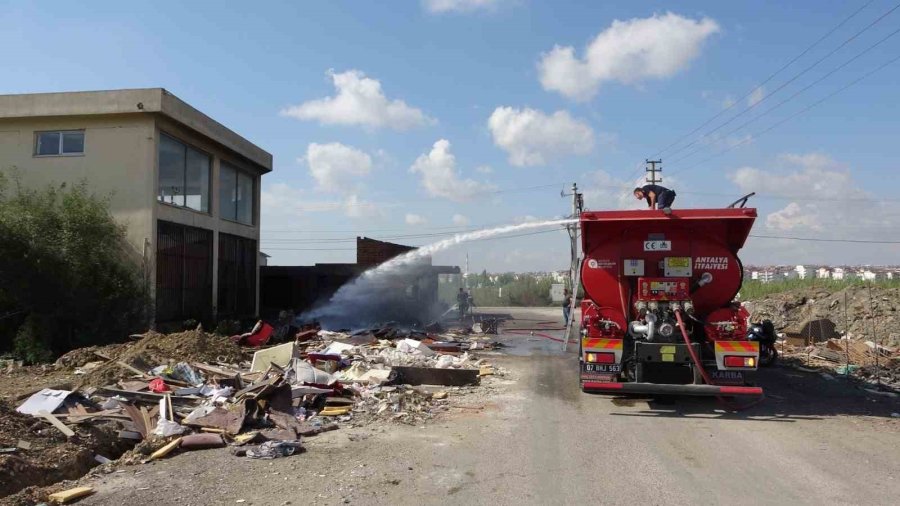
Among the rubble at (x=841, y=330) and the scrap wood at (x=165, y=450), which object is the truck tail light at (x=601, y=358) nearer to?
the scrap wood at (x=165, y=450)

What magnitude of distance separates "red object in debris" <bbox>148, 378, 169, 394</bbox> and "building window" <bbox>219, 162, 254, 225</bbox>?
1193 cm

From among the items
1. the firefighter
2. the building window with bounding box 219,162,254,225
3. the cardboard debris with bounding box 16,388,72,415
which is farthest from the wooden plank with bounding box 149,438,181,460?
the firefighter

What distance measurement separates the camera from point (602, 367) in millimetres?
9797

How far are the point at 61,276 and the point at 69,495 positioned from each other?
1045 cm

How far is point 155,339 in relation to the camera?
540 inches

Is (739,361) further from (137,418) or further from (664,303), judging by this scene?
(137,418)

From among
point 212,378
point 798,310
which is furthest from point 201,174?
point 798,310

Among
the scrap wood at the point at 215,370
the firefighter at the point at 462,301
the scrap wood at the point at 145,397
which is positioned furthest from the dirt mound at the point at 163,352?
the firefighter at the point at 462,301

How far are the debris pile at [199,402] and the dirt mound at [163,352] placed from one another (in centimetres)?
3

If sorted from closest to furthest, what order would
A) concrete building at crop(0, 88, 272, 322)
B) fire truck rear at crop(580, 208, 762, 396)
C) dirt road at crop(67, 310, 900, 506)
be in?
dirt road at crop(67, 310, 900, 506)
fire truck rear at crop(580, 208, 762, 396)
concrete building at crop(0, 88, 272, 322)

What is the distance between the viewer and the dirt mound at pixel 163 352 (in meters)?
11.6

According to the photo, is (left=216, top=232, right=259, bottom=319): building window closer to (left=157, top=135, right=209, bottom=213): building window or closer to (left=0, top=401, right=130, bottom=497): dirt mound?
(left=157, top=135, right=209, bottom=213): building window

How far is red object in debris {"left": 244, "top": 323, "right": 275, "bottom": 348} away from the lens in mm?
16781

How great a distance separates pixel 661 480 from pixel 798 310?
23783mm
